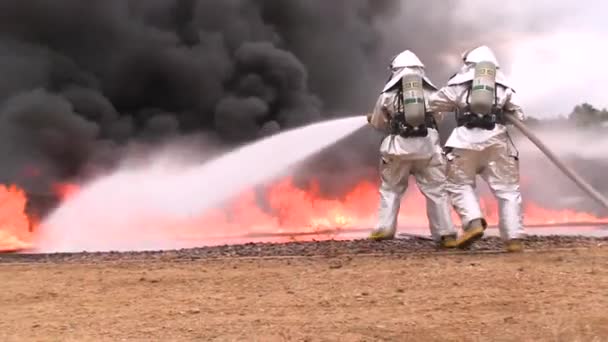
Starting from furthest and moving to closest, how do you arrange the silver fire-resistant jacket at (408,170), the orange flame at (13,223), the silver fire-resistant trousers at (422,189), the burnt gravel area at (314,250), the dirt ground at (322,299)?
the orange flame at (13,223) < the silver fire-resistant trousers at (422,189) < the silver fire-resistant jacket at (408,170) < the burnt gravel area at (314,250) < the dirt ground at (322,299)

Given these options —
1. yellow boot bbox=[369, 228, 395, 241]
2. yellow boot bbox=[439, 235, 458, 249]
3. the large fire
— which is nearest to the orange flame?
the large fire

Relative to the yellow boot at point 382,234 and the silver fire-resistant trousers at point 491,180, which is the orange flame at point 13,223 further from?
the silver fire-resistant trousers at point 491,180

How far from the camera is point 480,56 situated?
8766 mm

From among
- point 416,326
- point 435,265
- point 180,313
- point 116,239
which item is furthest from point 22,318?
point 116,239

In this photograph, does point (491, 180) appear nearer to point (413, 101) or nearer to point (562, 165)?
point (562, 165)

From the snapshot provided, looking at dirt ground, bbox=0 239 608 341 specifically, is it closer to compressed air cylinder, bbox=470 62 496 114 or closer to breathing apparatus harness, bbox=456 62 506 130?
breathing apparatus harness, bbox=456 62 506 130

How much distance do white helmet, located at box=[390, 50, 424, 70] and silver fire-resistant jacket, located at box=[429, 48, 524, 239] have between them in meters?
0.67

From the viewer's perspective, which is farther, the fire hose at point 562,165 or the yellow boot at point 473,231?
the fire hose at point 562,165

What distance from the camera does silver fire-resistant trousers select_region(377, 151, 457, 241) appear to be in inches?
366

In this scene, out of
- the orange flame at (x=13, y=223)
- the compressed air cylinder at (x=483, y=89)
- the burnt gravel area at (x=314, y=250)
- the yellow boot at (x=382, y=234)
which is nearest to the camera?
the compressed air cylinder at (x=483, y=89)

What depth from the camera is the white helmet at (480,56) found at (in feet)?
28.5

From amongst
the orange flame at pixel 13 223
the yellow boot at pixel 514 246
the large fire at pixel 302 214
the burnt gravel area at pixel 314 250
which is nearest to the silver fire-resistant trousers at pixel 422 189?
the burnt gravel area at pixel 314 250

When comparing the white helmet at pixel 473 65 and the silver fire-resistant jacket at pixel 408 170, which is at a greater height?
the white helmet at pixel 473 65

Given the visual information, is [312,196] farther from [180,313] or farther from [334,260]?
[180,313]
